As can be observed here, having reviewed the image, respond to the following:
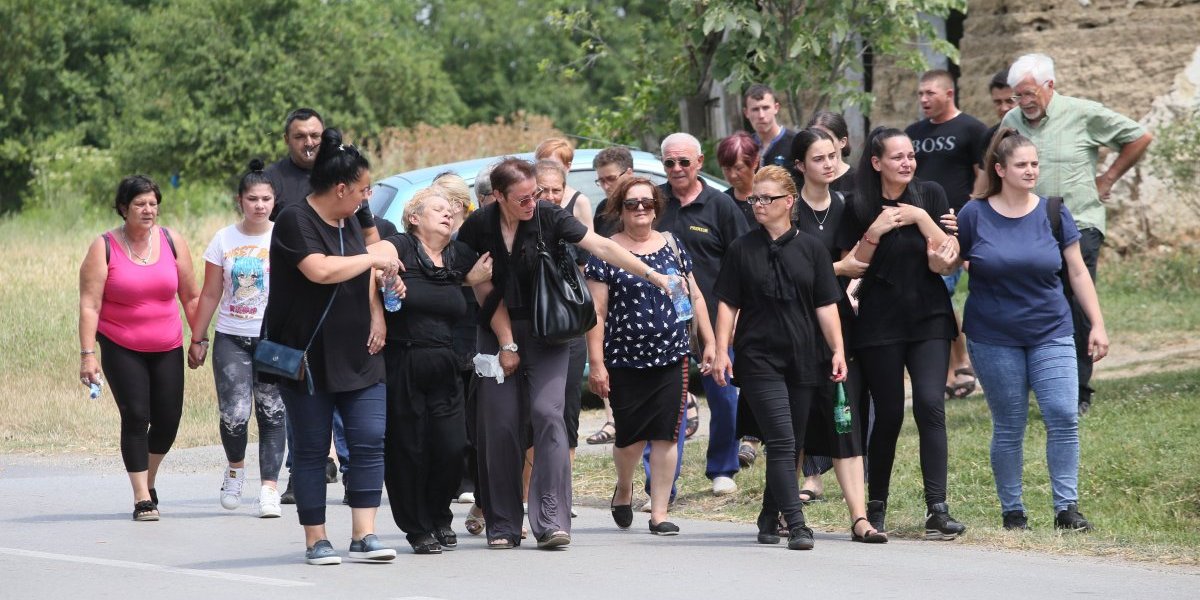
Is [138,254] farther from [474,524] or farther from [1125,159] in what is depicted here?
[1125,159]

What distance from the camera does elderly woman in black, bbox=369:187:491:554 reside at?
7.66m

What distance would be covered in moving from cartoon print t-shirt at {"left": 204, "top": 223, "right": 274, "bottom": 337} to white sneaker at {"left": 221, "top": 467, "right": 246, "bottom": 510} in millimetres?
785

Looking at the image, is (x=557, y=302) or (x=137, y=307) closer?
(x=557, y=302)

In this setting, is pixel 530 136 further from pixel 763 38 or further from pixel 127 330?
pixel 127 330

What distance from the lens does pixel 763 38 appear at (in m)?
12.6

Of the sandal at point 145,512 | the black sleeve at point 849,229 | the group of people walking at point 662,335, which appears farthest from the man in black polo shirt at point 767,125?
the sandal at point 145,512

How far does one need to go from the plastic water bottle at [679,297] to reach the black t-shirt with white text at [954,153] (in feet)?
7.49

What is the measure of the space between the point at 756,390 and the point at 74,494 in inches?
180

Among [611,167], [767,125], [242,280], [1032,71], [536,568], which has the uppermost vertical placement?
[1032,71]

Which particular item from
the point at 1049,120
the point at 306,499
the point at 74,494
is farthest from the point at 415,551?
the point at 1049,120

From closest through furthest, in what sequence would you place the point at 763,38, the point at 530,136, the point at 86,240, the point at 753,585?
the point at 753,585 < the point at 763,38 < the point at 86,240 < the point at 530,136

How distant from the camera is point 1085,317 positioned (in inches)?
400

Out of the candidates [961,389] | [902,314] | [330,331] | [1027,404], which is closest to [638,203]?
[902,314]

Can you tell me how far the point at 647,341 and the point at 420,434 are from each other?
3.97 feet
